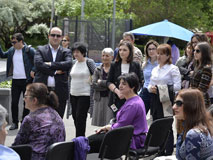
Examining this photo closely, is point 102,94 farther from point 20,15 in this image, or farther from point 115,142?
point 20,15

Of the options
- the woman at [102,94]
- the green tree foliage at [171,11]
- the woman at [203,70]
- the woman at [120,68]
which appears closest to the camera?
the woman at [203,70]

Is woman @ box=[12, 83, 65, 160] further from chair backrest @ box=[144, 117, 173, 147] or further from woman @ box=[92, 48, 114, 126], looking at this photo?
woman @ box=[92, 48, 114, 126]

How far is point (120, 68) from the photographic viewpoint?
7.77 meters

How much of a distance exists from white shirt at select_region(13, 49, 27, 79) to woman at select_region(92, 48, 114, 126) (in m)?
1.77

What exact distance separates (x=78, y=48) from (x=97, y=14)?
87.0 feet

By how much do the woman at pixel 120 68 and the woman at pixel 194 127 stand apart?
328 cm

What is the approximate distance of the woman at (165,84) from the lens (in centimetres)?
728

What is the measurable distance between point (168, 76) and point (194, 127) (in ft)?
10.1

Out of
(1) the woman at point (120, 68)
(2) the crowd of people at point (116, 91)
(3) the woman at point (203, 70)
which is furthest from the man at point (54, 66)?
(3) the woman at point (203, 70)

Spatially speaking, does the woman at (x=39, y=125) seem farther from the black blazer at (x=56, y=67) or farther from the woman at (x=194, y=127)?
the black blazer at (x=56, y=67)

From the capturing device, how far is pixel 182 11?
41906 mm

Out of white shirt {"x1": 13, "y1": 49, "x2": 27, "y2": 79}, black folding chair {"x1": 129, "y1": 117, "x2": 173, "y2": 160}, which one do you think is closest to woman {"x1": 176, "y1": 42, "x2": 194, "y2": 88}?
black folding chair {"x1": 129, "y1": 117, "x2": 173, "y2": 160}

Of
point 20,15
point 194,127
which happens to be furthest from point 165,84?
point 20,15

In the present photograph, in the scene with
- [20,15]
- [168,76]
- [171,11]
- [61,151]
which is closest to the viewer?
[61,151]
